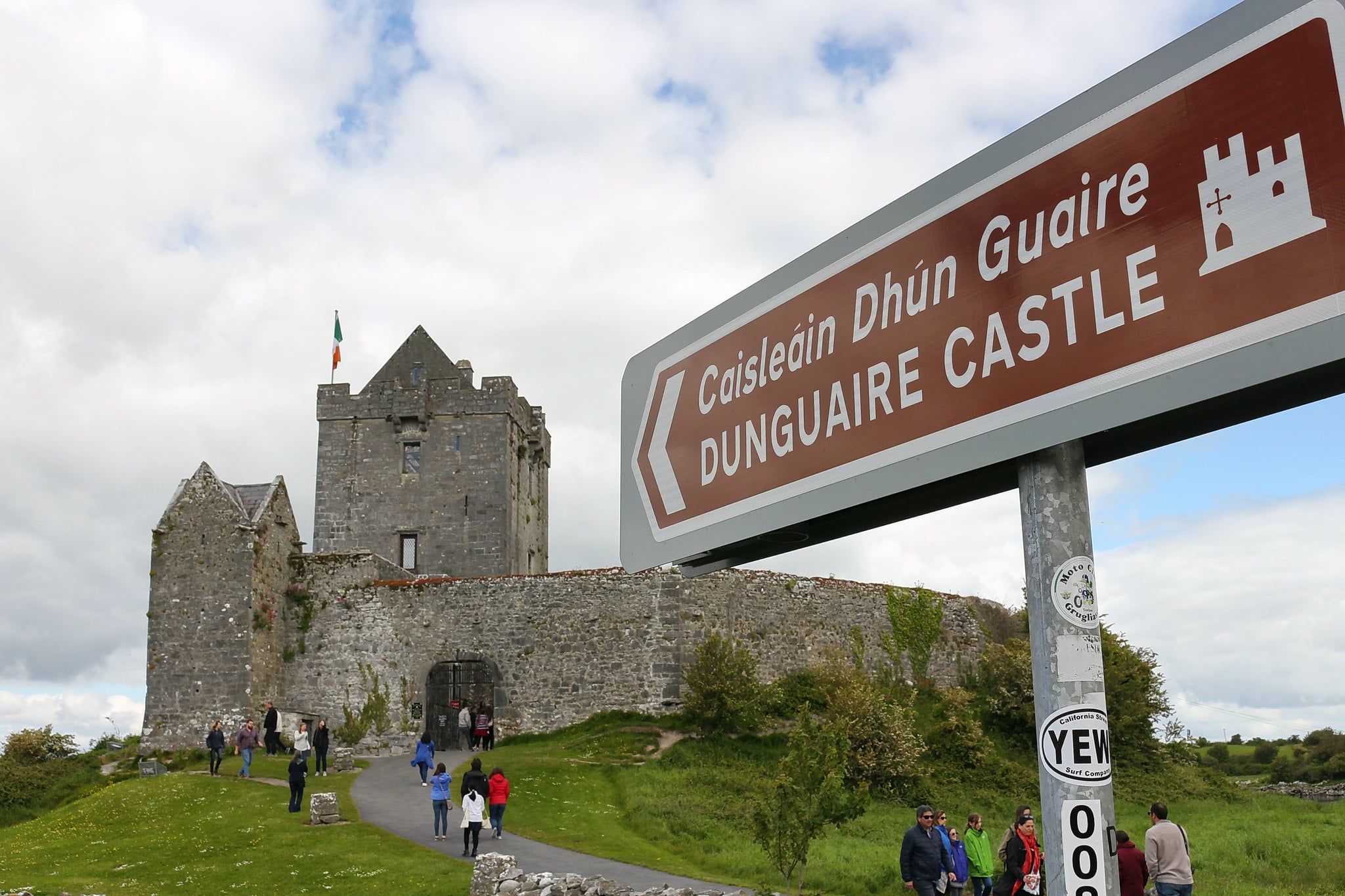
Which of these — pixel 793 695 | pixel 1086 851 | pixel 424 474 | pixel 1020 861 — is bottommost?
pixel 1020 861

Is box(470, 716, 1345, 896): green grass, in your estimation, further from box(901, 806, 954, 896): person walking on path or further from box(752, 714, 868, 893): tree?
box(901, 806, 954, 896): person walking on path

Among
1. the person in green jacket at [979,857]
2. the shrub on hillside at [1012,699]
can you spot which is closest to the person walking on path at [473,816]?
the person in green jacket at [979,857]

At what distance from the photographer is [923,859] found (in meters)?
10.7

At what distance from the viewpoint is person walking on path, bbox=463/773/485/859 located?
16.0 meters

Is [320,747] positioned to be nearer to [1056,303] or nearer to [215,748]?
[215,748]

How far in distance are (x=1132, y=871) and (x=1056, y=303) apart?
298 inches

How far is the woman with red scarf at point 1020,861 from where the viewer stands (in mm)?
9727

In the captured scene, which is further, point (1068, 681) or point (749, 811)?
point (749, 811)

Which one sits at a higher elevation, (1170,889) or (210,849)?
(1170,889)

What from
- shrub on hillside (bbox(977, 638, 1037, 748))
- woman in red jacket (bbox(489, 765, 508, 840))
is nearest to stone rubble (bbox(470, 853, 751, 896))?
woman in red jacket (bbox(489, 765, 508, 840))

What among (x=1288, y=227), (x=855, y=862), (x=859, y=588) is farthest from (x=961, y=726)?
(x=1288, y=227)

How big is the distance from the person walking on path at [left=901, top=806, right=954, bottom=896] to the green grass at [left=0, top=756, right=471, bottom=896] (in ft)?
18.9

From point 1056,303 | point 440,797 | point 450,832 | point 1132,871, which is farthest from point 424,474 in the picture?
point 1056,303

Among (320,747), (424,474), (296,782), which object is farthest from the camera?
(424,474)
